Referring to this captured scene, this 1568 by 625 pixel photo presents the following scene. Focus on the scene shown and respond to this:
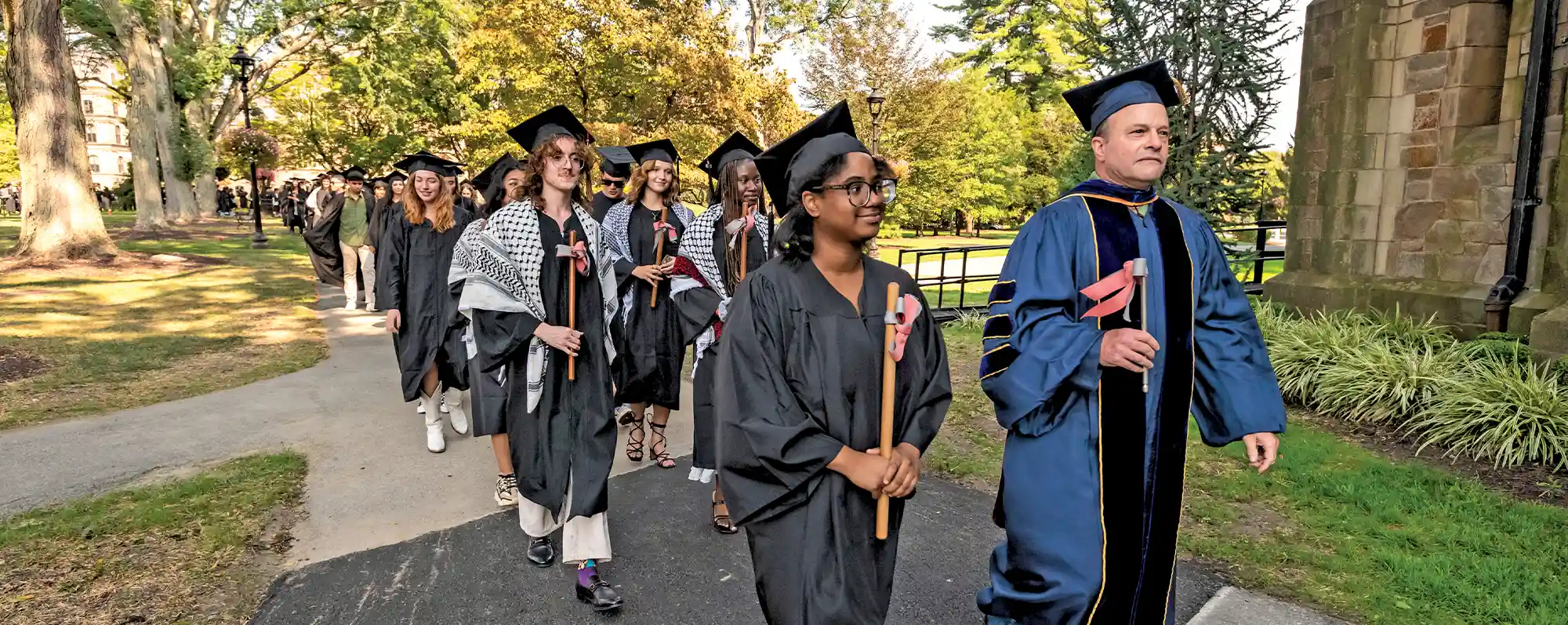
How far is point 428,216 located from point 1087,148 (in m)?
10.6

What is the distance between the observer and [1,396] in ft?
22.8

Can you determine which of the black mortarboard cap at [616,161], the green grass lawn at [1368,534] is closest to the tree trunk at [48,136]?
the black mortarboard cap at [616,161]

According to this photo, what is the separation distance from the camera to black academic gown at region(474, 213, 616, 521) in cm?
377

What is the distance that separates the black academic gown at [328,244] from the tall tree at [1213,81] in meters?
11.5

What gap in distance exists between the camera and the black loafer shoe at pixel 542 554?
13.1 ft

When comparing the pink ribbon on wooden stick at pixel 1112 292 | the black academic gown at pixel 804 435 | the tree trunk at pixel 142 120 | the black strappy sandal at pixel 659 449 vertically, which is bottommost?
the black strappy sandal at pixel 659 449

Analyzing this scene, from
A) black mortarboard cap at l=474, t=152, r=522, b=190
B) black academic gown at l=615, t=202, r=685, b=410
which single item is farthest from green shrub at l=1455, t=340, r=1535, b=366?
black mortarboard cap at l=474, t=152, r=522, b=190

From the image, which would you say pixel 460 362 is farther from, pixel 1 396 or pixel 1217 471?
pixel 1217 471

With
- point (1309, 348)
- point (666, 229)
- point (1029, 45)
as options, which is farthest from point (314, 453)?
point (1029, 45)

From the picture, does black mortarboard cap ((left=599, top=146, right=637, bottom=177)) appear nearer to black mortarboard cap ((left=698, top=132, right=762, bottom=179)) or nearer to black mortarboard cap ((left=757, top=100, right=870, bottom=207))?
black mortarboard cap ((left=698, top=132, right=762, bottom=179))

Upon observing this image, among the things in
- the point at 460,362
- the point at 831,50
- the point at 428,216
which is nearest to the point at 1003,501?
the point at 460,362

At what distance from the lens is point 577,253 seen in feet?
12.5

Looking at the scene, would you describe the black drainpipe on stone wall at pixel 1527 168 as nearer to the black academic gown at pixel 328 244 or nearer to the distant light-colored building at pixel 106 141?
the black academic gown at pixel 328 244

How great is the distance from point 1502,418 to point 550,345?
6160mm
